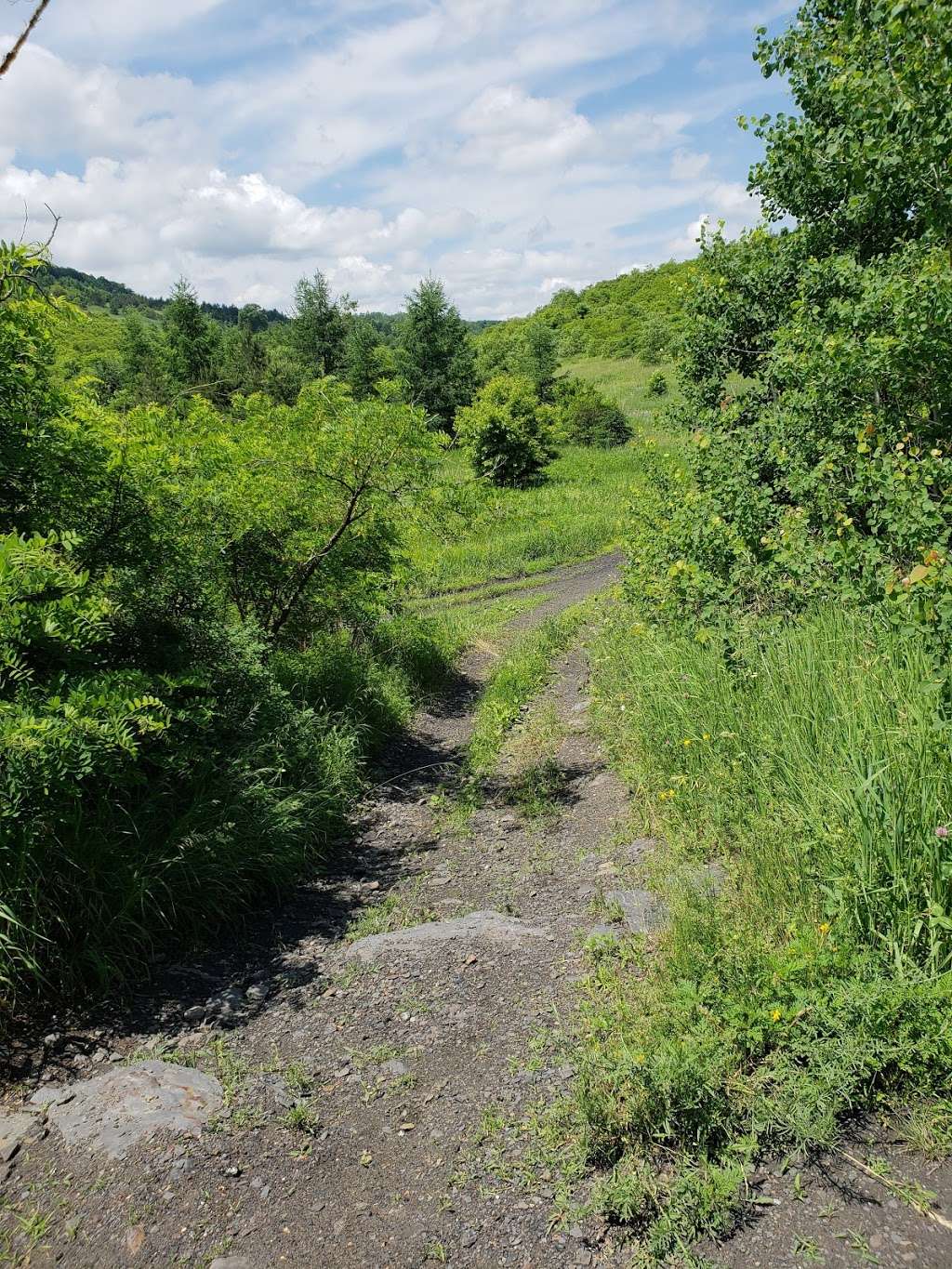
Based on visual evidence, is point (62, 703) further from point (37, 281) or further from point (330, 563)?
point (330, 563)

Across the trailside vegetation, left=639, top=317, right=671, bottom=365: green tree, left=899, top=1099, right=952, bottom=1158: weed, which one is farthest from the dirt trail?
left=639, top=317, right=671, bottom=365: green tree

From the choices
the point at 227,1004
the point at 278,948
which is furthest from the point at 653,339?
the point at 227,1004

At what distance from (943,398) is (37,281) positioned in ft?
16.9

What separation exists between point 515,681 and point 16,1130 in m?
6.19

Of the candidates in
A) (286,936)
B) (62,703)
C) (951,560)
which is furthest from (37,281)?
(951,560)

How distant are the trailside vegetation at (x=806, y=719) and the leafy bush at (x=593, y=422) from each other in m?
21.4

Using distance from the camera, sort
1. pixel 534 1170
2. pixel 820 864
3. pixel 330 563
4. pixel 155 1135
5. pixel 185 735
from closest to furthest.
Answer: pixel 534 1170 → pixel 155 1135 → pixel 820 864 → pixel 185 735 → pixel 330 563

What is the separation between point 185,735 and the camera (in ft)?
15.2

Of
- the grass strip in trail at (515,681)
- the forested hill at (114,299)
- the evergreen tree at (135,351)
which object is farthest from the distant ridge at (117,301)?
the grass strip in trail at (515,681)

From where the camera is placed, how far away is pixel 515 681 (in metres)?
8.55

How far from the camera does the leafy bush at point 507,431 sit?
23312mm

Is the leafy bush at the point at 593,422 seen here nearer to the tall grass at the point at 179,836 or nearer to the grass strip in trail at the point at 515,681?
→ the grass strip in trail at the point at 515,681

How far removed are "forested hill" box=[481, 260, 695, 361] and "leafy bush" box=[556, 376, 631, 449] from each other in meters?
5.12

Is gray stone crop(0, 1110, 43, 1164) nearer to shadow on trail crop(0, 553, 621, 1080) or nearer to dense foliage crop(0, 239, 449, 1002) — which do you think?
shadow on trail crop(0, 553, 621, 1080)
